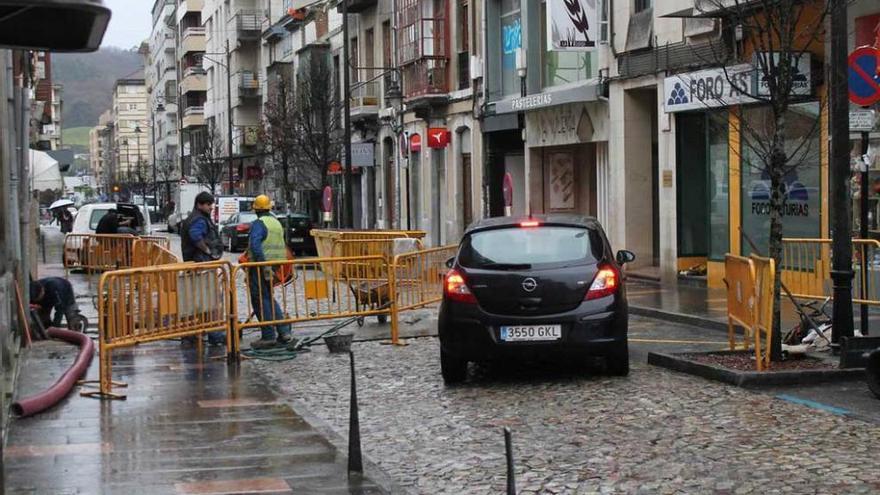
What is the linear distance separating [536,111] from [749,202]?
10.3 meters

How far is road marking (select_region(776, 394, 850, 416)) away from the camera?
10.0 meters

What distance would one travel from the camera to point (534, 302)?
1169 cm

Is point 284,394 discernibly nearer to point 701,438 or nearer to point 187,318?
point 187,318

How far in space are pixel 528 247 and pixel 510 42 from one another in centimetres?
2244

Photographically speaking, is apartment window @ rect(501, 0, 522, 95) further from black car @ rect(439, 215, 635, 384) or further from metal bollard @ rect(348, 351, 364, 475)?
metal bollard @ rect(348, 351, 364, 475)

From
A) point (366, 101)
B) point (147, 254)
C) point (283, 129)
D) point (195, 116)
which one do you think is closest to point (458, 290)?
point (147, 254)

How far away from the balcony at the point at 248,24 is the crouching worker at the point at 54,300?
60.5 meters

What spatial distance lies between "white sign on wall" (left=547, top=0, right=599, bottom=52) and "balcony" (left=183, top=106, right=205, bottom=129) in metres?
69.8

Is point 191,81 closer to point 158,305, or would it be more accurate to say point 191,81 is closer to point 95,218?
point 95,218

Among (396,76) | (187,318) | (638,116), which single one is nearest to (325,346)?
(187,318)

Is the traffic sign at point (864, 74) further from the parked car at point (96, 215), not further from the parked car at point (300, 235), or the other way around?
the parked car at point (300, 235)

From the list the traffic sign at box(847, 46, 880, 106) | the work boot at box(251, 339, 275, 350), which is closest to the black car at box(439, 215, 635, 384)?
the work boot at box(251, 339, 275, 350)

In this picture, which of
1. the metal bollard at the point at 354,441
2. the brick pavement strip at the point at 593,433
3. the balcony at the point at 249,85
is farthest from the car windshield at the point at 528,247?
the balcony at the point at 249,85

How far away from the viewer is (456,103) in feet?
124
